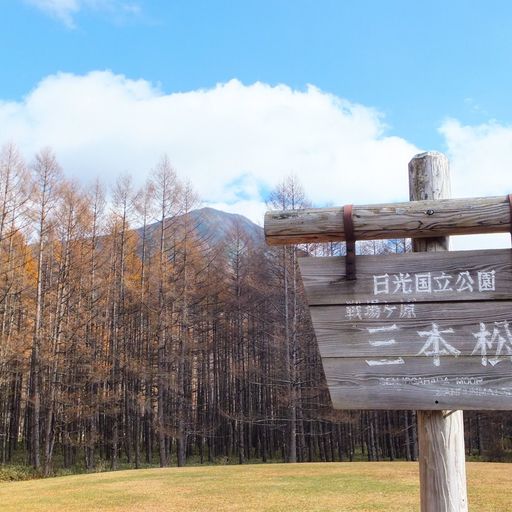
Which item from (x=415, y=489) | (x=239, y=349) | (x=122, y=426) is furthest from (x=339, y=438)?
(x=415, y=489)

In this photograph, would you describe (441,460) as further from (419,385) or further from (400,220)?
(400,220)

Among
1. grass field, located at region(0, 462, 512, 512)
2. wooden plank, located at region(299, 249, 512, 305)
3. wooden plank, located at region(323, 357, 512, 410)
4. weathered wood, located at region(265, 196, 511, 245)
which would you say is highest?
weathered wood, located at region(265, 196, 511, 245)

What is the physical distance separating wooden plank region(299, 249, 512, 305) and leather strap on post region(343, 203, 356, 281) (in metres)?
0.02

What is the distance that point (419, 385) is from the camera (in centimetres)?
224

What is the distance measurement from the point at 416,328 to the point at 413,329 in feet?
0.04

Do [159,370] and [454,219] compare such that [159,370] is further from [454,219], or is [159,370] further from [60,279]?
[454,219]

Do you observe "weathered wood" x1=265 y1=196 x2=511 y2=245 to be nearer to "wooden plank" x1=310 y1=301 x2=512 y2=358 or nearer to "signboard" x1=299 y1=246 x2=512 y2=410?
"signboard" x1=299 y1=246 x2=512 y2=410

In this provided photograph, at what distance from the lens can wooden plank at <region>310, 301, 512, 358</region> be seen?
2.22m

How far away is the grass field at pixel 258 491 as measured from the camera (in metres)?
9.47

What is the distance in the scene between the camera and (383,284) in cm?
233

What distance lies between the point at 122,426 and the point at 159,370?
5.44 meters

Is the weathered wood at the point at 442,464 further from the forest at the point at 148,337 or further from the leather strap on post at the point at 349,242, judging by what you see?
the forest at the point at 148,337

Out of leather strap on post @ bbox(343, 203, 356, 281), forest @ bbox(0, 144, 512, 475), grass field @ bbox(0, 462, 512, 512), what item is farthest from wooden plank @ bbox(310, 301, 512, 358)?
forest @ bbox(0, 144, 512, 475)

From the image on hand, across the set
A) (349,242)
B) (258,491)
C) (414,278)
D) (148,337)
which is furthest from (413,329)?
(148,337)
